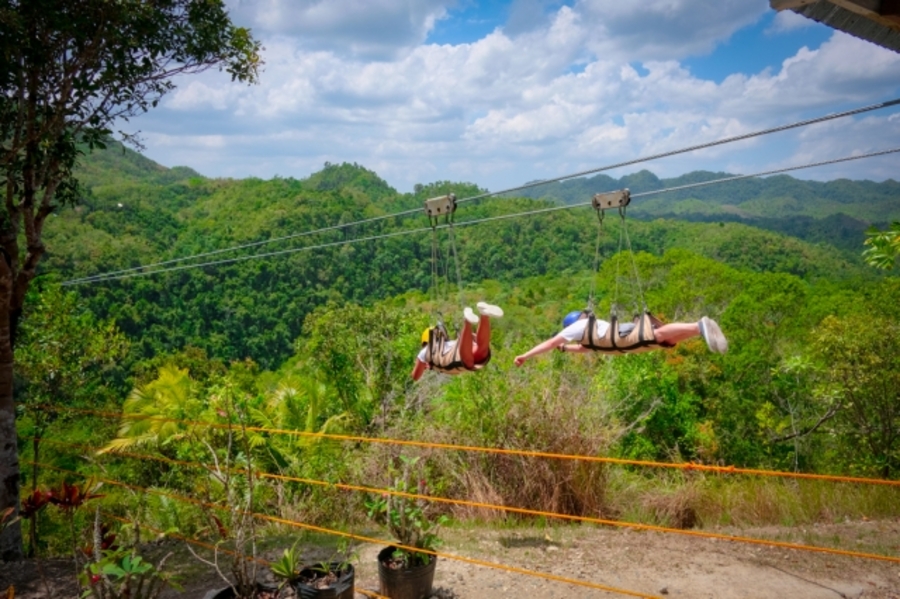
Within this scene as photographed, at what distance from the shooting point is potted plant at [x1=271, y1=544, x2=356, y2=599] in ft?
10.1

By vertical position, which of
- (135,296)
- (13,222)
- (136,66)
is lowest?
(135,296)

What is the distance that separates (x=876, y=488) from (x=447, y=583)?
15.1 feet

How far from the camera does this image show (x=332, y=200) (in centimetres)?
4144

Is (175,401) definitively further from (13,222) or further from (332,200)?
(332,200)

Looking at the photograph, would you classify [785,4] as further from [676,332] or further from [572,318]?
[572,318]

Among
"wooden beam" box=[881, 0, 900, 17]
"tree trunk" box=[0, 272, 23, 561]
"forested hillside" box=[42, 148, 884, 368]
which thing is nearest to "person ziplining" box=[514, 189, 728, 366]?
"wooden beam" box=[881, 0, 900, 17]

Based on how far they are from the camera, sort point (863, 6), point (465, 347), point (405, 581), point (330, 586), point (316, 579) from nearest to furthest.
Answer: point (863, 6) → point (330, 586) → point (316, 579) → point (405, 581) → point (465, 347)

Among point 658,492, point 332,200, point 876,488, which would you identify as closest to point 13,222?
point 658,492

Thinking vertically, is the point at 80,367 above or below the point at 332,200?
below

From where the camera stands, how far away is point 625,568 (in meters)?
4.23

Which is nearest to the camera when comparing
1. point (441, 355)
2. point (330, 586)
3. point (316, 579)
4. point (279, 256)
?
point (330, 586)

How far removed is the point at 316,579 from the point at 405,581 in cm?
52

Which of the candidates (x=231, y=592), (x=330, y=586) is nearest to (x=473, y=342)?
(x=330, y=586)

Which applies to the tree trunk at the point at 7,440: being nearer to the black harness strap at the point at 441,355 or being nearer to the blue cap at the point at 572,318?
the black harness strap at the point at 441,355
